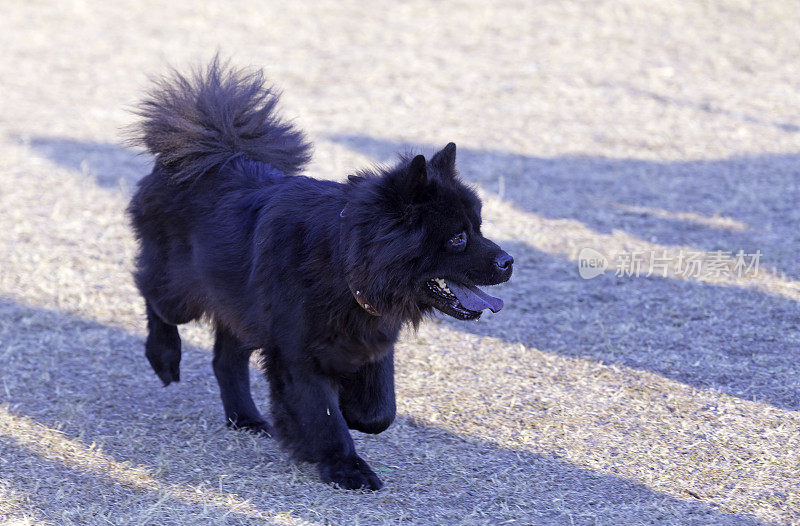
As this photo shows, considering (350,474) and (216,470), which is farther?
(216,470)

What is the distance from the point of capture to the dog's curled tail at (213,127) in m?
4.84

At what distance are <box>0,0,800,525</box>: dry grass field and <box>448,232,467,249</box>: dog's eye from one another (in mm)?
1178

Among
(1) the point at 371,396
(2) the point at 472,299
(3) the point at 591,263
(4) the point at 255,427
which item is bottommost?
(4) the point at 255,427

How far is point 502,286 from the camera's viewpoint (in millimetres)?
6938

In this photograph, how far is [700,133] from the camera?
10570mm

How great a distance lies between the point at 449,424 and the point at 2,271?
14.0 feet

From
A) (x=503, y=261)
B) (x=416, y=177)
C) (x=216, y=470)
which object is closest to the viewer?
(x=416, y=177)

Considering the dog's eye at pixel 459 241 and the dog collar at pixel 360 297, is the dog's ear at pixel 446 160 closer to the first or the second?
the dog's eye at pixel 459 241

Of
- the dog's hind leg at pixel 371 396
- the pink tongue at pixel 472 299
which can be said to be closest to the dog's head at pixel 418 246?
the pink tongue at pixel 472 299

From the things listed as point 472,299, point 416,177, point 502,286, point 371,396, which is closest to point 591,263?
point 502,286

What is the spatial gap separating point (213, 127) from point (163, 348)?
52.6 inches

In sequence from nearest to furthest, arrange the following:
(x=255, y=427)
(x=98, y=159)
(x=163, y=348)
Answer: (x=255, y=427) → (x=163, y=348) → (x=98, y=159)

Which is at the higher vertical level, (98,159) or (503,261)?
(503,261)

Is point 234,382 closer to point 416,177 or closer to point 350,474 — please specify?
point 350,474
